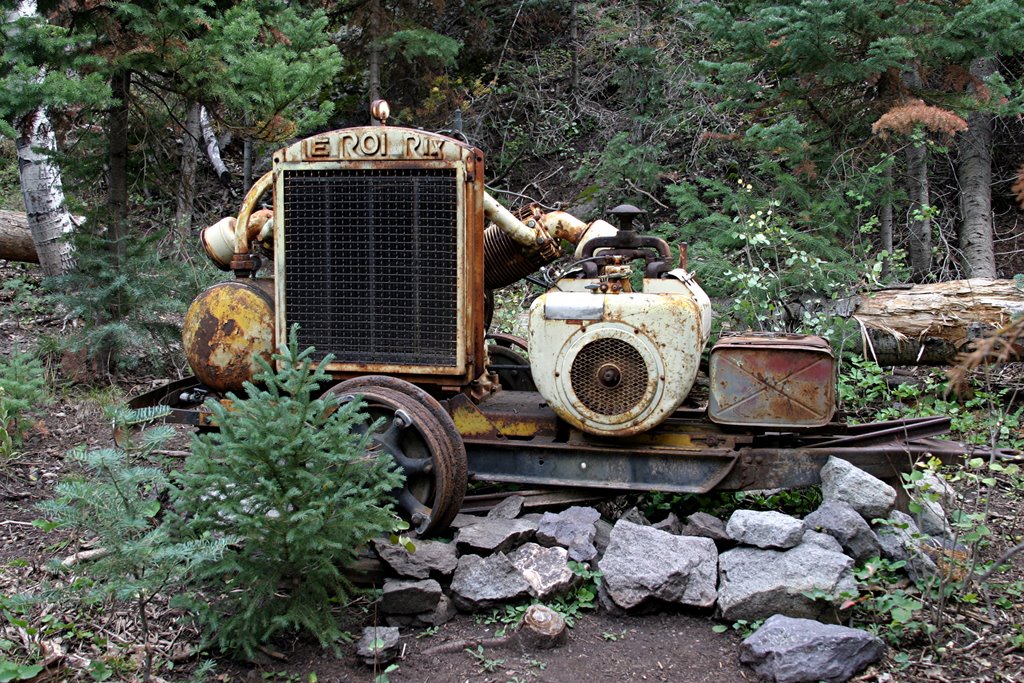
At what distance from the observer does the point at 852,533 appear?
411cm

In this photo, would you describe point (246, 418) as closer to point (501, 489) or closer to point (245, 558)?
point (245, 558)

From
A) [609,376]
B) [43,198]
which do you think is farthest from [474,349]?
[43,198]

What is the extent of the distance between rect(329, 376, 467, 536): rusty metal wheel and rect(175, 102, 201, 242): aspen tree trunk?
16.2 ft

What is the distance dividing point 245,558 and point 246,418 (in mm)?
538

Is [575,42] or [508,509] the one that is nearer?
[508,509]

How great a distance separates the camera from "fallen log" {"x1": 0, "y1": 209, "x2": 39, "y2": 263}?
8.46 m

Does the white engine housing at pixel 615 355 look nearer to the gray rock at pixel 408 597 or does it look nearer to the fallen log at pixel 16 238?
the gray rock at pixel 408 597

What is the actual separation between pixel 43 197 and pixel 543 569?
5.52 metres

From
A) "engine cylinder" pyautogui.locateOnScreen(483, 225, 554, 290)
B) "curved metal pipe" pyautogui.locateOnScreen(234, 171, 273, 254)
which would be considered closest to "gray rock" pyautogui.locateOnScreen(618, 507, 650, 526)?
"engine cylinder" pyautogui.locateOnScreen(483, 225, 554, 290)

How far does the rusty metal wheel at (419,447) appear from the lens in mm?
4367

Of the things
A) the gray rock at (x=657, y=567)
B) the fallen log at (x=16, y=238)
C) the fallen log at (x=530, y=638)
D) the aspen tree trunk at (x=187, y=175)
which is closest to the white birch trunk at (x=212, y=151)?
the aspen tree trunk at (x=187, y=175)

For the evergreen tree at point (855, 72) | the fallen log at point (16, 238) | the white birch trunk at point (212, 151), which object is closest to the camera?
the evergreen tree at point (855, 72)

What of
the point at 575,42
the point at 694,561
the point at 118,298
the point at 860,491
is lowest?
the point at 694,561

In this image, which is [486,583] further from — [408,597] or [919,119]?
[919,119]
